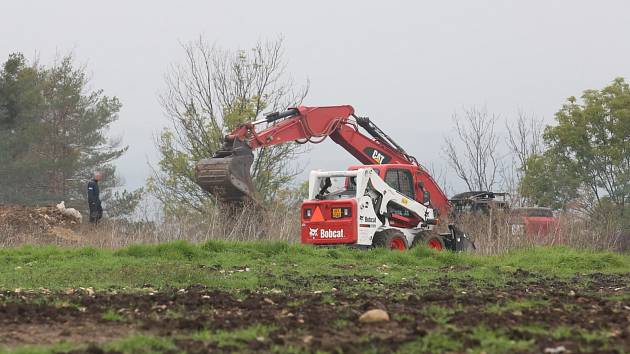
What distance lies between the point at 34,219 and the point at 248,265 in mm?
13578

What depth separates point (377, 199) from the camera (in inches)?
883

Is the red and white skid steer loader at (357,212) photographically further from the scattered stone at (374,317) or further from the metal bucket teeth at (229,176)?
the scattered stone at (374,317)

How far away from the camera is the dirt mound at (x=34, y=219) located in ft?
90.3

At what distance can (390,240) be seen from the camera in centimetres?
2175

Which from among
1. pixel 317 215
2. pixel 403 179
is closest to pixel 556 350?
pixel 317 215

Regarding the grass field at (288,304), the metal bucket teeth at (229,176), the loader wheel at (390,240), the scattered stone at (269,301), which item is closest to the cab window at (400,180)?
the loader wheel at (390,240)

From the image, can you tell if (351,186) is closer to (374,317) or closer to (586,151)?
(374,317)

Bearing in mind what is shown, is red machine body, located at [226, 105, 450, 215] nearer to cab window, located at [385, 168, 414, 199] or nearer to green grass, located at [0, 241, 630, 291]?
cab window, located at [385, 168, 414, 199]

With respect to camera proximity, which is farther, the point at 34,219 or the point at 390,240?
the point at 34,219

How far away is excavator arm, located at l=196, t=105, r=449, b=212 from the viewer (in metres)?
24.6

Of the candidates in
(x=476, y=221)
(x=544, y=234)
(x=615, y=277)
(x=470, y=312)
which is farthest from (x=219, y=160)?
(x=470, y=312)

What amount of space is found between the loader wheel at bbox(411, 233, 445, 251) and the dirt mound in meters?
11.6

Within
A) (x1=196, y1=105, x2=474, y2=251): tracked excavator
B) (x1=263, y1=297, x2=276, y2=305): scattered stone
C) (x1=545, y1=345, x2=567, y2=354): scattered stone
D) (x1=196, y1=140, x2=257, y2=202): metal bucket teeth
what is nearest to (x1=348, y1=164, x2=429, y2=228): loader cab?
(x1=196, y1=105, x2=474, y2=251): tracked excavator

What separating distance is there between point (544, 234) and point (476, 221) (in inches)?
78.2
